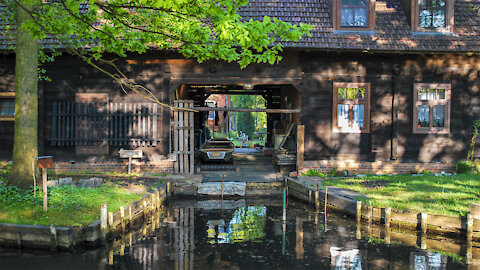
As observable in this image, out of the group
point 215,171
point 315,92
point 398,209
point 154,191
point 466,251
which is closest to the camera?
point 466,251

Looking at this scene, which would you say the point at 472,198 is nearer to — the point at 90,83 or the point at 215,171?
the point at 215,171

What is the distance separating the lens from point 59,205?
9.52 meters

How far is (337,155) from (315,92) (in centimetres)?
236

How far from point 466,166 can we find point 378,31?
5.55 meters

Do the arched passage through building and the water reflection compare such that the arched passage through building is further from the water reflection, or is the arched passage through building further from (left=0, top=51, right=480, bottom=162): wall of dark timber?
the water reflection

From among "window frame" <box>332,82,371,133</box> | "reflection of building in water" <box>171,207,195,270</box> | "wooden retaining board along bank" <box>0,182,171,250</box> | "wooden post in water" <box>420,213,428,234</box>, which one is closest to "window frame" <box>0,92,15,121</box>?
"reflection of building in water" <box>171,207,195,270</box>

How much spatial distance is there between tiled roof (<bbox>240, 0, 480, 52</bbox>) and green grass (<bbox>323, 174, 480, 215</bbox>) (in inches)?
171

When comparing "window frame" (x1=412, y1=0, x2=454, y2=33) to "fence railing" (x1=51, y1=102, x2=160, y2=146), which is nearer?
"fence railing" (x1=51, y1=102, x2=160, y2=146)

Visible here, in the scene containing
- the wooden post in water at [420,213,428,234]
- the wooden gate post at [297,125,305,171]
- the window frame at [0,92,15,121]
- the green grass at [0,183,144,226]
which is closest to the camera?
the green grass at [0,183,144,226]

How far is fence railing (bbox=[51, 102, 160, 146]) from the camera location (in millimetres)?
15375

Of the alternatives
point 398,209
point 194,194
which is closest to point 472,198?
point 398,209

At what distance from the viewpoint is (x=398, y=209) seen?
10312 millimetres

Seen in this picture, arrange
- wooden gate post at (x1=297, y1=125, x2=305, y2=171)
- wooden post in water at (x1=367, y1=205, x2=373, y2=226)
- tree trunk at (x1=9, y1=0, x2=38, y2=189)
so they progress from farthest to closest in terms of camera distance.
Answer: wooden gate post at (x1=297, y1=125, x2=305, y2=171), wooden post in water at (x1=367, y1=205, x2=373, y2=226), tree trunk at (x1=9, y1=0, x2=38, y2=189)

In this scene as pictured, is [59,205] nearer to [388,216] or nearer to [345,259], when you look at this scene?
[345,259]
